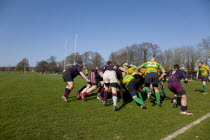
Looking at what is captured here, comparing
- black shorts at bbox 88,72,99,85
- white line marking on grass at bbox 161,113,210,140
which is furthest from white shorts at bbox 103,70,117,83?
white line marking on grass at bbox 161,113,210,140

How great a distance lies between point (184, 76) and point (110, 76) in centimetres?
303

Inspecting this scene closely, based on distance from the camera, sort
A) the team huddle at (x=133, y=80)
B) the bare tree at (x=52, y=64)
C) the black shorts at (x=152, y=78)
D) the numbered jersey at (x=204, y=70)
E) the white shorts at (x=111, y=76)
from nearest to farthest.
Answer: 1. the team huddle at (x=133, y=80)
2. the white shorts at (x=111, y=76)
3. the black shorts at (x=152, y=78)
4. the numbered jersey at (x=204, y=70)
5. the bare tree at (x=52, y=64)

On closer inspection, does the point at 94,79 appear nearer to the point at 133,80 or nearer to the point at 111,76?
the point at 111,76

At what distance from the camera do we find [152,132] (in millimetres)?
3572

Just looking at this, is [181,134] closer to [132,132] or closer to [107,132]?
[132,132]

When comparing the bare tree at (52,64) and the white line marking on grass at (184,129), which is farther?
the bare tree at (52,64)

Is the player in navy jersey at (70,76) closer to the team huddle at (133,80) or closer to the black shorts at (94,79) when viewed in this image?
the team huddle at (133,80)

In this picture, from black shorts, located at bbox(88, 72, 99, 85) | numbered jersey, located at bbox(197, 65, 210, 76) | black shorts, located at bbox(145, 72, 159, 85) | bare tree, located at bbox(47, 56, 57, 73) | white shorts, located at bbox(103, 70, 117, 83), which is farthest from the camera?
bare tree, located at bbox(47, 56, 57, 73)

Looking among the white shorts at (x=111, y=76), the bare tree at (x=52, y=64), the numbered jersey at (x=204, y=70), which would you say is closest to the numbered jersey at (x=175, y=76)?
the white shorts at (x=111, y=76)

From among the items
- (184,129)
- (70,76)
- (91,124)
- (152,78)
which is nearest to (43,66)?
(70,76)

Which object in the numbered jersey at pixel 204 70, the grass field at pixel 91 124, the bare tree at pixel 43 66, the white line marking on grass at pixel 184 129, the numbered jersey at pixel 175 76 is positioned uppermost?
the bare tree at pixel 43 66

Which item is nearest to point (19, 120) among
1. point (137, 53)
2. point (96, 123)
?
point (96, 123)

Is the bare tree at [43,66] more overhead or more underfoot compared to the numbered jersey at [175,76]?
more overhead

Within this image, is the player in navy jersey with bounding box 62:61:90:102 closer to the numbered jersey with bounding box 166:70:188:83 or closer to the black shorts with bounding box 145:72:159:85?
the black shorts with bounding box 145:72:159:85
